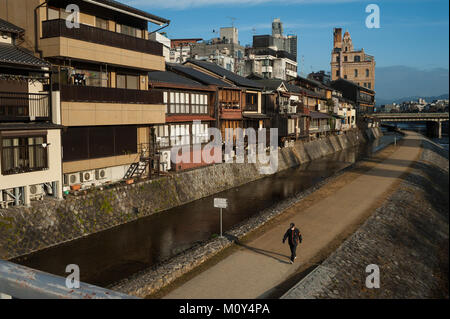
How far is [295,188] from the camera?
42.0m

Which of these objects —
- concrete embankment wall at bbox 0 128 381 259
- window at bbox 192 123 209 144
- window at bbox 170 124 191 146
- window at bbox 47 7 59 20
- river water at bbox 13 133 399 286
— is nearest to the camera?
river water at bbox 13 133 399 286

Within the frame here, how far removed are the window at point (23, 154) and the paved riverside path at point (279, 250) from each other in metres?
11.5

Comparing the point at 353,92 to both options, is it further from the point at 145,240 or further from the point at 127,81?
the point at 145,240

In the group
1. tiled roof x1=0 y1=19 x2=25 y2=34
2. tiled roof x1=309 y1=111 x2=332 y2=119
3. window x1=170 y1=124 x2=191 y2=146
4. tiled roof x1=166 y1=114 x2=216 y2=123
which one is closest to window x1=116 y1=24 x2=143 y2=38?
tiled roof x1=166 y1=114 x2=216 y2=123

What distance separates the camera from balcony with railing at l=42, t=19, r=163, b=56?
24.0 meters

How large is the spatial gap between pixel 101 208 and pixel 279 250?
12.1 metres

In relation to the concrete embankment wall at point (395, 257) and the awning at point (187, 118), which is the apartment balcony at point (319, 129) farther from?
the concrete embankment wall at point (395, 257)

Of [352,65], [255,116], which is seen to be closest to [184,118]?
[255,116]

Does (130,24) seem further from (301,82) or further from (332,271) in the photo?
(301,82)

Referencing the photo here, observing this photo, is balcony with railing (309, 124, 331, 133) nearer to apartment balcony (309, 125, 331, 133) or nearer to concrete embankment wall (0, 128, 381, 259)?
apartment balcony (309, 125, 331, 133)

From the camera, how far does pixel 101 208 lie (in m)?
25.2

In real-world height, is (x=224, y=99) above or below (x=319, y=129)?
above

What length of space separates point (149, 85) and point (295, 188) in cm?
1899

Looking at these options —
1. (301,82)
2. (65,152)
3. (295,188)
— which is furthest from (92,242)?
(301,82)
